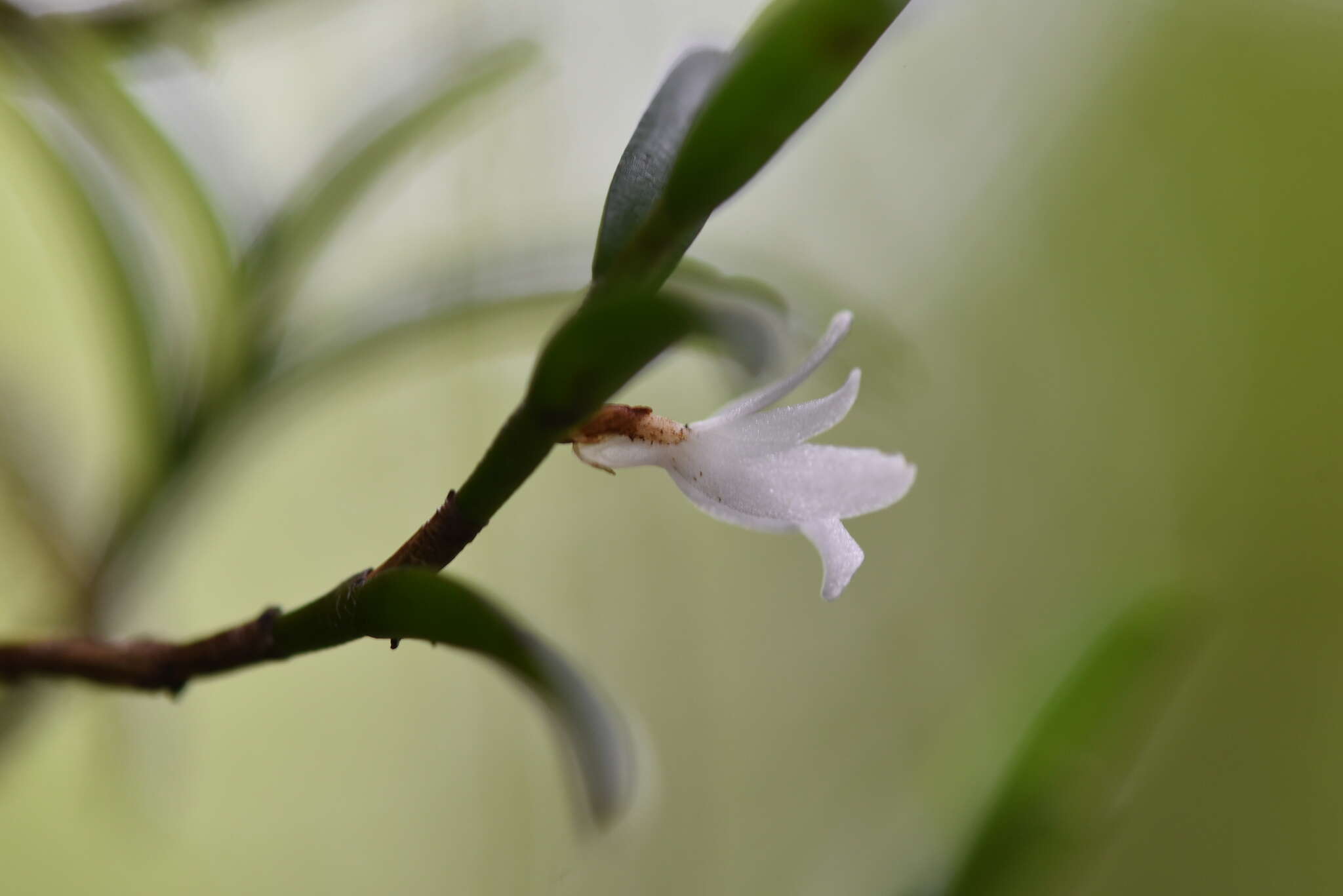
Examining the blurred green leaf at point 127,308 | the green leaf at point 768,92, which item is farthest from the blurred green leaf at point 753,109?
the blurred green leaf at point 127,308

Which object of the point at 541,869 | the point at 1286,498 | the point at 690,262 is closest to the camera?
the point at 690,262

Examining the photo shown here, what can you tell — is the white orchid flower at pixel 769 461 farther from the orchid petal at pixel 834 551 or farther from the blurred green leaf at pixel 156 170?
the blurred green leaf at pixel 156 170

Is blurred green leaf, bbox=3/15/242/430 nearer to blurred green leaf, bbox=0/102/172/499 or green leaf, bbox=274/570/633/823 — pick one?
blurred green leaf, bbox=0/102/172/499

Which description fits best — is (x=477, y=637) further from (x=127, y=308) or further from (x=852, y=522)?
(x=852, y=522)

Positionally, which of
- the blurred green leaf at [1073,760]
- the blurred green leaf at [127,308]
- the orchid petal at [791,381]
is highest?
the orchid petal at [791,381]

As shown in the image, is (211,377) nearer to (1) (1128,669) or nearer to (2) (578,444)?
(2) (578,444)

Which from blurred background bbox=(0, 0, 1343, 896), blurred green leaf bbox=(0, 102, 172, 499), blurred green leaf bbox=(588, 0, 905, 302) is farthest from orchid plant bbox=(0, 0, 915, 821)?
blurred background bbox=(0, 0, 1343, 896)

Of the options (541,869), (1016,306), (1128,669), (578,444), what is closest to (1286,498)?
(1016,306)
